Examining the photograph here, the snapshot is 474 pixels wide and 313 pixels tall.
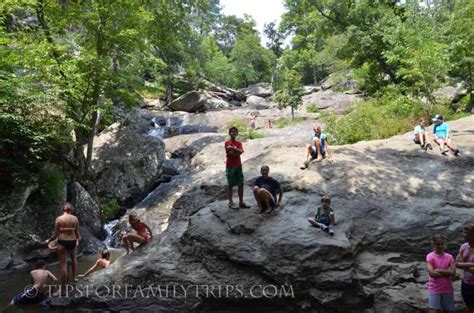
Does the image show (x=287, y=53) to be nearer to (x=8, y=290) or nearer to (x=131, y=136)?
(x=131, y=136)

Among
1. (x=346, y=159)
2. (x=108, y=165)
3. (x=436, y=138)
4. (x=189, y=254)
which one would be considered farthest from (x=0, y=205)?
(x=436, y=138)

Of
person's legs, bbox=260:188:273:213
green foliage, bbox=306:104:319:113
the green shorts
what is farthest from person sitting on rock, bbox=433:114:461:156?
green foliage, bbox=306:104:319:113

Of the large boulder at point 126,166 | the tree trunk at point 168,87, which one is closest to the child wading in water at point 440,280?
the large boulder at point 126,166

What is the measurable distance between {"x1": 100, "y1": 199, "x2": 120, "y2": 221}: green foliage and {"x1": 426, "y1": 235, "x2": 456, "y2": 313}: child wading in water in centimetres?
1305

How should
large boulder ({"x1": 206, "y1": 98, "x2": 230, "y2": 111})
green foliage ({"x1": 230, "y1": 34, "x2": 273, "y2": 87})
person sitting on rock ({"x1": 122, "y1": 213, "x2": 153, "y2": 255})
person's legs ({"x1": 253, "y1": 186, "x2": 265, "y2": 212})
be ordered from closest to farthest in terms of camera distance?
person's legs ({"x1": 253, "y1": 186, "x2": 265, "y2": 212})
person sitting on rock ({"x1": 122, "y1": 213, "x2": 153, "y2": 255})
large boulder ({"x1": 206, "y1": 98, "x2": 230, "y2": 111})
green foliage ({"x1": 230, "y1": 34, "x2": 273, "y2": 87})

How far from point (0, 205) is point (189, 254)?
7475 millimetres

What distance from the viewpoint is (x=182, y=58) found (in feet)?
136

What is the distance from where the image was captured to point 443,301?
5.63 metres

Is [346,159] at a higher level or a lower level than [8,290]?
higher

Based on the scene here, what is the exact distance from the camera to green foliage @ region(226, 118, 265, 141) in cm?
2478

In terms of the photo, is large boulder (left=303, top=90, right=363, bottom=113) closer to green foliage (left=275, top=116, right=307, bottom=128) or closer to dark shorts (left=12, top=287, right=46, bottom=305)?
green foliage (left=275, top=116, right=307, bottom=128)

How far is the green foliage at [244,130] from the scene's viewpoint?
81.3ft

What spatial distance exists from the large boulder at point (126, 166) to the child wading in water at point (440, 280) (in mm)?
13898

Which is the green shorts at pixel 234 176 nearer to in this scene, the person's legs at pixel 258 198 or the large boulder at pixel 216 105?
the person's legs at pixel 258 198
